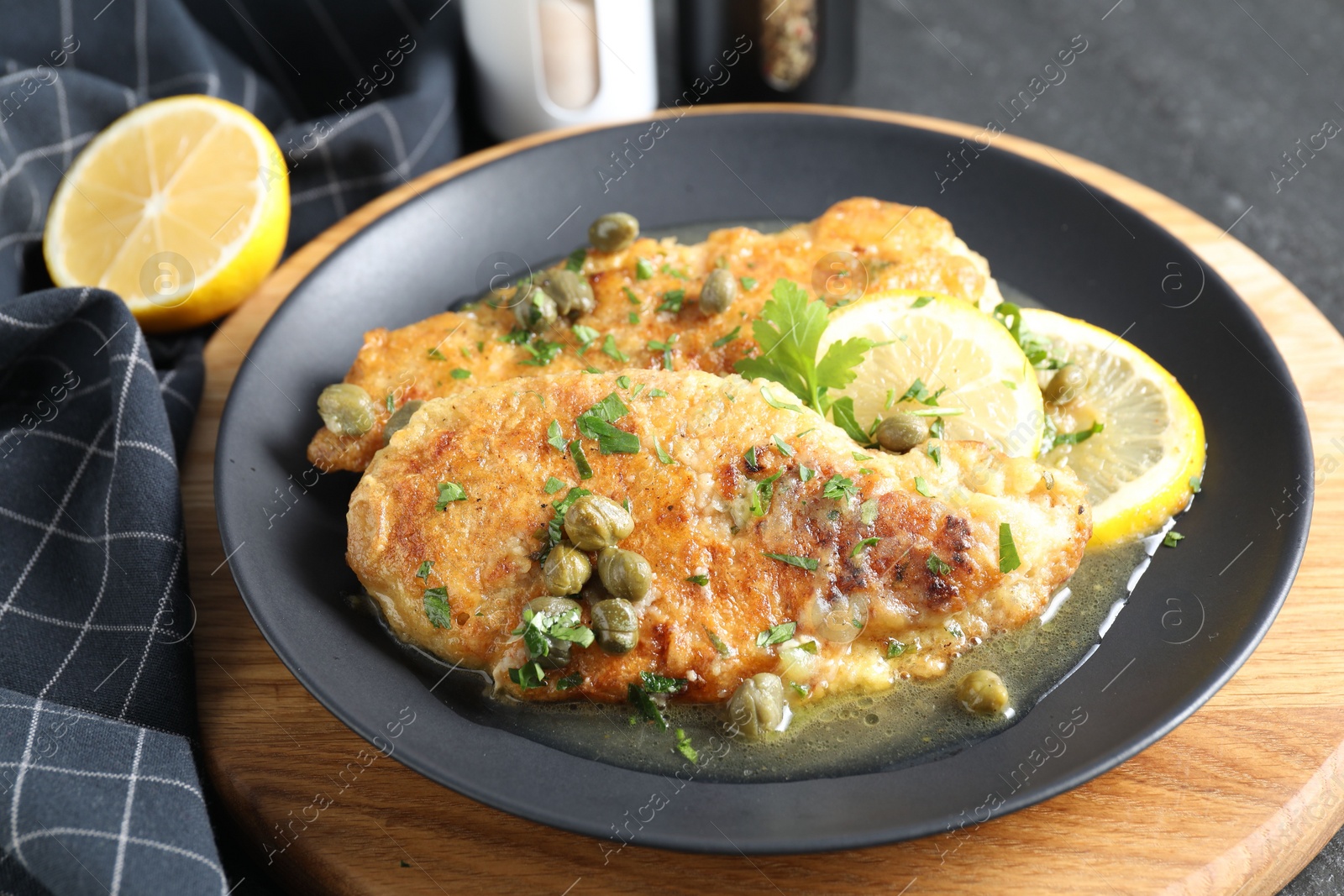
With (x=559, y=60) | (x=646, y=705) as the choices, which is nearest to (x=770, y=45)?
(x=559, y=60)

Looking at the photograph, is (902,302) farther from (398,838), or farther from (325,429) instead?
(398,838)

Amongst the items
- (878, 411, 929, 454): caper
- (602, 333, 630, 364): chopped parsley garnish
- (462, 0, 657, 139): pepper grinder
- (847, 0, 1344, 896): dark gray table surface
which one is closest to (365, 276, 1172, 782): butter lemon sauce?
(878, 411, 929, 454): caper

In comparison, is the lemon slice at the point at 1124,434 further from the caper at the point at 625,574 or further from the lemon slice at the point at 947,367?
the caper at the point at 625,574

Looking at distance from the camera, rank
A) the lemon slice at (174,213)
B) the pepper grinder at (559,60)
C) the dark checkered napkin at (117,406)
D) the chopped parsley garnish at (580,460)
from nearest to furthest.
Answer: the dark checkered napkin at (117,406) → the chopped parsley garnish at (580,460) → the lemon slice at (174,213) → the pepper grinder at (559,60)

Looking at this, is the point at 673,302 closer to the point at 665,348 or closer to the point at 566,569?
the point at 665,348

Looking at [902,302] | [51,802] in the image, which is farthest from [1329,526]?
[51,802]

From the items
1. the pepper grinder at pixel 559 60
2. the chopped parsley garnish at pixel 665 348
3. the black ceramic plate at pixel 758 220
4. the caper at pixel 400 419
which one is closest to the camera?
the black ceramic plate at pixel 758 220

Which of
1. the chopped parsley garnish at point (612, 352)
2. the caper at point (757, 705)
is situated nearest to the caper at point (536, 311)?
the chopped parsley garnish at point (612, 352)
